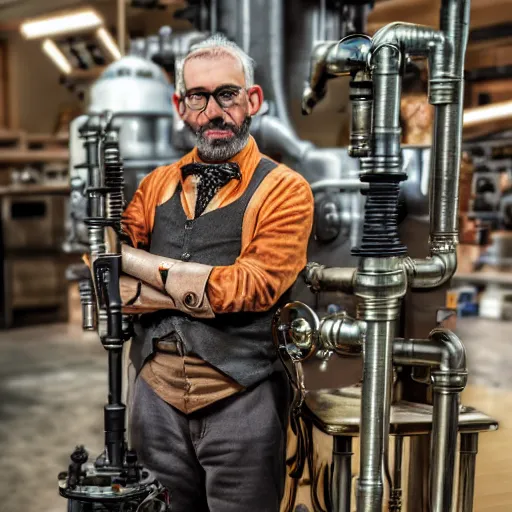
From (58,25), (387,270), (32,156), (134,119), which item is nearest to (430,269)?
(387,270)

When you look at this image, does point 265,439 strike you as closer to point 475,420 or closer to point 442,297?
point 475,420

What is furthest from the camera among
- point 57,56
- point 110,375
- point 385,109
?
point 57,56

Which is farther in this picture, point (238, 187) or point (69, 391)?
point (69, 391)

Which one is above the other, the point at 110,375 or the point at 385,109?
the point at 385,109

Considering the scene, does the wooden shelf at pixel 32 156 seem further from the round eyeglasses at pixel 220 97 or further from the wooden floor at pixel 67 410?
the round eyeglasses at pixel 220 97

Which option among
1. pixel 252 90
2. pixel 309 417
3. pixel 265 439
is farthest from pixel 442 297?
pixel 252 90

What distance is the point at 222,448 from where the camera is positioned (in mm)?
1550

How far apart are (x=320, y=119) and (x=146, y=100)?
2.69ft

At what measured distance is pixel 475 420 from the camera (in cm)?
168

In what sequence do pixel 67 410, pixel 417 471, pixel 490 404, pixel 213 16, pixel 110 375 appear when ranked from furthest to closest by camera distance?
pixel 67 410
pixel 490 404
pixel 213 16
pixel 417 471
pixel 110 375

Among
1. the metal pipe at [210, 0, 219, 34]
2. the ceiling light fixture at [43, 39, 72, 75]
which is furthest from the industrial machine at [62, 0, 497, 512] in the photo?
the ceiling light fixture at [43, 39, 72, 75]

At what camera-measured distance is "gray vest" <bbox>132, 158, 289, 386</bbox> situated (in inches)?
60.0

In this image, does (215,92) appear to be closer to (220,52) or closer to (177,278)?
(220,52)

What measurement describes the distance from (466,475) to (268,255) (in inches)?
28.2
